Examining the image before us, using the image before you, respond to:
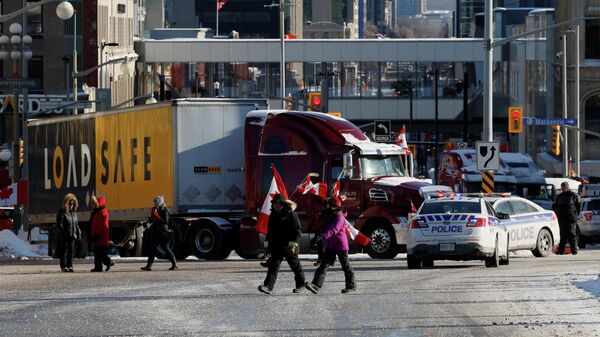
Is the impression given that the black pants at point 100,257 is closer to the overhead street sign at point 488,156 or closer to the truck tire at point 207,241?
the truck tire at point 207,241

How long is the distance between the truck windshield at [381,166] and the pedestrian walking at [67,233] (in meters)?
7.49

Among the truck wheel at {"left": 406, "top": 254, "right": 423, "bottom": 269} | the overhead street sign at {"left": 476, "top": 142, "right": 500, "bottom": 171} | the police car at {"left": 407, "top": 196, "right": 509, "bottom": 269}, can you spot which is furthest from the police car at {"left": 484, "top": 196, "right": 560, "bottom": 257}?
the overhead street sign at {"left": 476, "top": 142, "right": 500, "bottom": 171}

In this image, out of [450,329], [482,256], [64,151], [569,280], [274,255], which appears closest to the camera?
[450,329]

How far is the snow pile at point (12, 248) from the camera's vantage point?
4091 centimetres

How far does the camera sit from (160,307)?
22.6 meters

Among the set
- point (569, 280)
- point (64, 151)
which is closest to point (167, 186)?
point (64, 151)

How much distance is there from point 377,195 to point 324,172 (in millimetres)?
1392

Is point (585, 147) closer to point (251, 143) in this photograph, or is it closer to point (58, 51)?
point (58, 51)

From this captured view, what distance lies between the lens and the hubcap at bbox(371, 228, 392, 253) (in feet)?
123

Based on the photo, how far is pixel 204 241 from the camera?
37781 mm

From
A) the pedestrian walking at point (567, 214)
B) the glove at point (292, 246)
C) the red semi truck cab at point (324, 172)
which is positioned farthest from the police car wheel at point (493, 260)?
the glove at point (292, 246)

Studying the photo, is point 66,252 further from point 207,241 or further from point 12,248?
point 12,248

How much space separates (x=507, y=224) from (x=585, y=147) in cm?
5821

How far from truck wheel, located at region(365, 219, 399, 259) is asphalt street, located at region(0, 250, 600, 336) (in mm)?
3907
